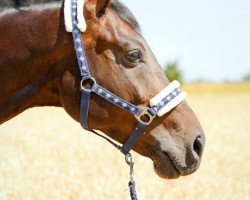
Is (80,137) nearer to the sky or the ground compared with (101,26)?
nearer to the ground

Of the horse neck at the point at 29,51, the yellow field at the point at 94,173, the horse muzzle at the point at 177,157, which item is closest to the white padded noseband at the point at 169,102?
the horse muzzle at the point at 177,157

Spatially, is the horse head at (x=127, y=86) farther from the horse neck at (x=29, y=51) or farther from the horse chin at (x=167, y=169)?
the horse neck at (x=29, y=51)

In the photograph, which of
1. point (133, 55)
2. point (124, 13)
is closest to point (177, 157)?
point (133, 55)

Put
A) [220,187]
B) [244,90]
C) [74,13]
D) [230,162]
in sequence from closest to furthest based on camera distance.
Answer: [74,13] < [220,187] < [230,162] < [244,90]

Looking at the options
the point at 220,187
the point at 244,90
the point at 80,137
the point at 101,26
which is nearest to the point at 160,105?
the point at 101,26

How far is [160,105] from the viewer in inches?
155

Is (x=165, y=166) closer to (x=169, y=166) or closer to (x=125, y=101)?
(x=169, y=166)

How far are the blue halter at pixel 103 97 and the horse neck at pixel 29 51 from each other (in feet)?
0.33

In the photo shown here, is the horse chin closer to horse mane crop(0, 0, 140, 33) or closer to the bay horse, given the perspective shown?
the bay horse

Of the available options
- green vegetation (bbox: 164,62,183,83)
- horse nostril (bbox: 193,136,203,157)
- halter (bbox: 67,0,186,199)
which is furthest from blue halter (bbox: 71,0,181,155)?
green vegetation (bbox: 164,62,183,83)

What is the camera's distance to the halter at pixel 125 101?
3801 millimetres

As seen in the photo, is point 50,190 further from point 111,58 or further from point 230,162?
point 230,162

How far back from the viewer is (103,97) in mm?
3895

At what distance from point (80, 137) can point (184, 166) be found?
13.8 metres
